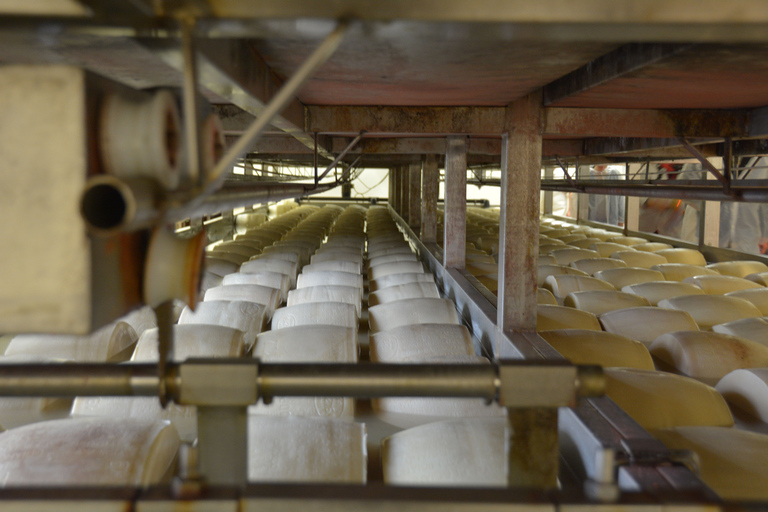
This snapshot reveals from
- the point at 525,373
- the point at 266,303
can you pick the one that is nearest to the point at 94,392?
the point at 525,373

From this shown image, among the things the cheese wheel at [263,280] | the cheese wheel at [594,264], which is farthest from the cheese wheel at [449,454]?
the cheese wheel at [594,264]

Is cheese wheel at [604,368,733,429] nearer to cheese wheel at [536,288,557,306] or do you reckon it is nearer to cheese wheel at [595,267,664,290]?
cheese wheel at [536,288,557,306]

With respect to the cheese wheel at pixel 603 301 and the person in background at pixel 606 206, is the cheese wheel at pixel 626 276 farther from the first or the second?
the person in background at pixel 606 206

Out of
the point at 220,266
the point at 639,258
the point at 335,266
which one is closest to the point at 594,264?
the point at 639,258

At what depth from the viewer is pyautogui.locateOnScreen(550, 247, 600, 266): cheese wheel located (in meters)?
10.7

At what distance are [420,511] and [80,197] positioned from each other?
99cm

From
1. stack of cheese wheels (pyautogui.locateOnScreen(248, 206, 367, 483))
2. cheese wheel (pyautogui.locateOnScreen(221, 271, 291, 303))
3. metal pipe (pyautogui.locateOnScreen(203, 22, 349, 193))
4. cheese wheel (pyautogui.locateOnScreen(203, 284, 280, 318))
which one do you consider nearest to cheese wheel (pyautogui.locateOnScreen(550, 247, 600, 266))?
stack of cheese wheels (pyautogui.locateOnScreen(248, 206, 367, 483))

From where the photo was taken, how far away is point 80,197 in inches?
45.5

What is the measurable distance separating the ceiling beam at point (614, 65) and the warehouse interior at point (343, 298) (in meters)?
0.02

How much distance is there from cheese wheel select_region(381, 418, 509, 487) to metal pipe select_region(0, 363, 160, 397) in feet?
6.24

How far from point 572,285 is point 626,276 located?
4.69ft

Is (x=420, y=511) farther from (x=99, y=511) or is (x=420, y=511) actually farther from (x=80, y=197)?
(x=80, y=197)

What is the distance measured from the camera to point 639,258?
36.0 ft

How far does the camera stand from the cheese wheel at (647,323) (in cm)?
595
